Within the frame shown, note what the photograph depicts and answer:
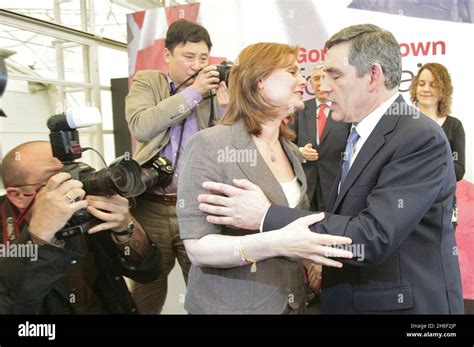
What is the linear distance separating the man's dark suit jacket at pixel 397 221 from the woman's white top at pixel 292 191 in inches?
3.3

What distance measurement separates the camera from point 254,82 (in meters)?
0.87

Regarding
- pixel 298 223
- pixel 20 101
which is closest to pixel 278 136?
pixel 298 223

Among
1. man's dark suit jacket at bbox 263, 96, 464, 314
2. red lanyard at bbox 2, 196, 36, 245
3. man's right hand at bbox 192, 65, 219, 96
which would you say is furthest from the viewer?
man's right hand at bbox 192, 65, 219, 96

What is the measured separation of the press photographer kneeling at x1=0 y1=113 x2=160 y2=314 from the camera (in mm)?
885

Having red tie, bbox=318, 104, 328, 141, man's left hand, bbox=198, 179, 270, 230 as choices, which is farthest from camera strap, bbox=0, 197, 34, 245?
red tie, bbox=318, 104, 328, 141

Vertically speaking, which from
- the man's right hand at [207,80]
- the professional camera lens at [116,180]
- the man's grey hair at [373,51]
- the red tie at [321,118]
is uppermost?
the man's right hand at [207,80]

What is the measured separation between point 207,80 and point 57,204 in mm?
584

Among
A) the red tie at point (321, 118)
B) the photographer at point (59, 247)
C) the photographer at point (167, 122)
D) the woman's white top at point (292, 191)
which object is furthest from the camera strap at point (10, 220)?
the red tie at point (321, 118)

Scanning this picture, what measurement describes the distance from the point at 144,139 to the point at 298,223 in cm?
72

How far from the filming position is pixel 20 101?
5.40 ft

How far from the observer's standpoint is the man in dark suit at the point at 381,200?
73cm

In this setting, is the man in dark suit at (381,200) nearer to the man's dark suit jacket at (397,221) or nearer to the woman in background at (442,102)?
the man's dark suit jacket at (397,221)

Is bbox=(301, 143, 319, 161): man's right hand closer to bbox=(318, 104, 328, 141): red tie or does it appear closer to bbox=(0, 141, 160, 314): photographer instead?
bbox=(318, 104, 328, 141): red tie

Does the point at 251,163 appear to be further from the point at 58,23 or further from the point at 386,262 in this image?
the point at 58,23
